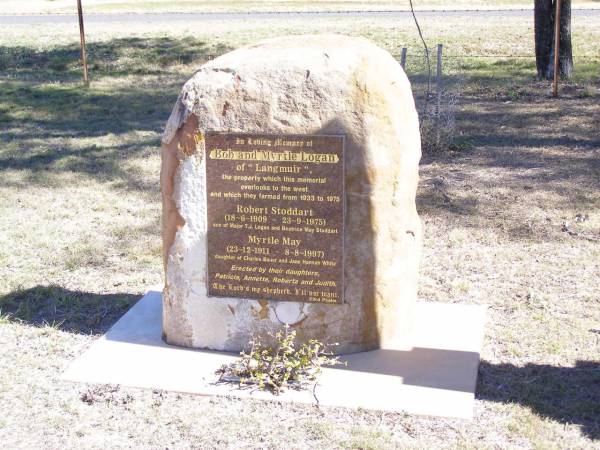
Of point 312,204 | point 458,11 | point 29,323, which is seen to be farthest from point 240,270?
point 458,11

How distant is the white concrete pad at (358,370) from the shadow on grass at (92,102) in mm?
3995

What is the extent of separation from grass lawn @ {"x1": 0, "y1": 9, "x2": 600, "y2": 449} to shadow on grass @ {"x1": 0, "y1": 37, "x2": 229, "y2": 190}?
2.1 inches

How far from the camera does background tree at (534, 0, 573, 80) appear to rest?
42.0 ft

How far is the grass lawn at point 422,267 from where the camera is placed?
431 cm

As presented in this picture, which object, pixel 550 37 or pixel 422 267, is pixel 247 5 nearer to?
pixel 550 37

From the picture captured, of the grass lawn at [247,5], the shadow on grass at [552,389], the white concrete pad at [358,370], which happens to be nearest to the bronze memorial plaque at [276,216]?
the white concrete pad at [358,370]

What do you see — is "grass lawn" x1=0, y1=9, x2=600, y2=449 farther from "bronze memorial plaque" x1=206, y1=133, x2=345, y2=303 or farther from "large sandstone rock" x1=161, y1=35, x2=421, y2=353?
"bronze memorial plaque" x1=206, y1=133, x2=345, y2=303

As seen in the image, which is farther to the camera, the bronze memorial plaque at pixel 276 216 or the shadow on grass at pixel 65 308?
the shadow on grass at pixel 65 308

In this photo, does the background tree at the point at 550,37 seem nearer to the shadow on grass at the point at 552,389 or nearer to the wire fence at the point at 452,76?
the wire fence at the point at 452,76

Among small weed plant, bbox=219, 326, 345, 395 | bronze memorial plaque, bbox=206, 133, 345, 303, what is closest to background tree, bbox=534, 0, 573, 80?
bronze memorial plaque, bbox=206, 133, 345, 303

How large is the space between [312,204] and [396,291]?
29.1 inches

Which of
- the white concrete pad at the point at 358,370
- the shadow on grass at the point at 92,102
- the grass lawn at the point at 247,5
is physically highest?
the grass lawn at the point at 247,5

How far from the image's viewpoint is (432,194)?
8414mm

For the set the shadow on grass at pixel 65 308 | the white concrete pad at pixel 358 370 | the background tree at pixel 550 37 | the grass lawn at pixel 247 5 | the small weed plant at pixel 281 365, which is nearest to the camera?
the white concrete pad at pixel 358 370
